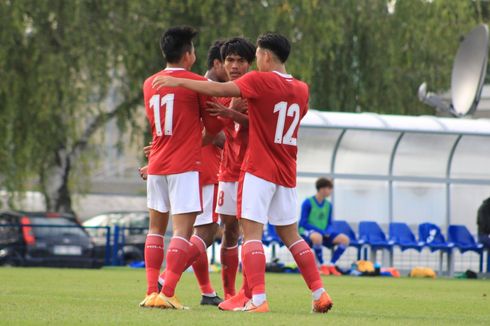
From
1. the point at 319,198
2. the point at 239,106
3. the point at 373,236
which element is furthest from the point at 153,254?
the point at 373,236

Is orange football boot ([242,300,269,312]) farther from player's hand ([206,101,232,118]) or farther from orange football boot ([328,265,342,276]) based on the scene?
orange football boot ([328,265,342,276])

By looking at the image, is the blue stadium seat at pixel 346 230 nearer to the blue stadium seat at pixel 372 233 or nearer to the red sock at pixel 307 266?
the blue stadium seat at pixel 372 233

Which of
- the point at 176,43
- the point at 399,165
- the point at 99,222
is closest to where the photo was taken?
the point at 176,43

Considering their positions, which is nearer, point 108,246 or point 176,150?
point 176,150

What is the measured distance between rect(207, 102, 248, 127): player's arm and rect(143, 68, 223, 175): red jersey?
7 cm

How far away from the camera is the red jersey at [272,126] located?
425 inches

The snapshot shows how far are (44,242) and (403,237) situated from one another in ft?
21.6

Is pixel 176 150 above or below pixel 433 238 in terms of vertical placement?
above

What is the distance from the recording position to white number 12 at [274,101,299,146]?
1087 centimetres

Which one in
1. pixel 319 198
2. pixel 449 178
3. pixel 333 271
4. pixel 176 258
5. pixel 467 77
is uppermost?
pixel 467 77

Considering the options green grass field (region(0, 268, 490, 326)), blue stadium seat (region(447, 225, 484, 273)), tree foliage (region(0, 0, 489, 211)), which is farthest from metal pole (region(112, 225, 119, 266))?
green grass field (region(0, 268, 490, 326))

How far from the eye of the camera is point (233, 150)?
11523 mm

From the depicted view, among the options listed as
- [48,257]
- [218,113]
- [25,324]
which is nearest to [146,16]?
[48,257]

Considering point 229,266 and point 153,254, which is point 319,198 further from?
point 153,254
